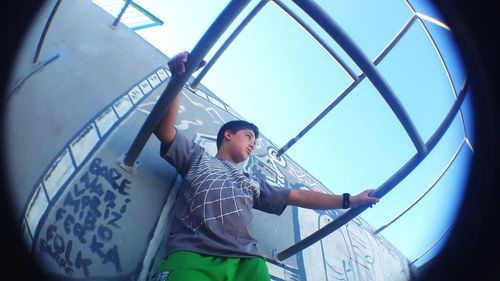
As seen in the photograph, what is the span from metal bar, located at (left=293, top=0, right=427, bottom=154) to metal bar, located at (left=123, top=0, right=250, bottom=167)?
195 mm

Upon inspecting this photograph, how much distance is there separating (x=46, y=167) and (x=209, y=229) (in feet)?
2.41

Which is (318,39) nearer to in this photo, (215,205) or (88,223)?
(215,205)

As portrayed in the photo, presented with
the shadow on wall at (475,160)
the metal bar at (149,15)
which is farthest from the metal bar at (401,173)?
the metal bar at (149,15)

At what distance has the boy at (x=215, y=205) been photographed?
1226mm

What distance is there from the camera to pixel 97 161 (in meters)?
1.50

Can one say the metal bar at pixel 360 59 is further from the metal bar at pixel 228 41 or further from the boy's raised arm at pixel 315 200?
the metal bar at pixel 228 41

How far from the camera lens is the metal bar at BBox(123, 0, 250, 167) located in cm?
103

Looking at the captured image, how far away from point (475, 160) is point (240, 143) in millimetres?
1084

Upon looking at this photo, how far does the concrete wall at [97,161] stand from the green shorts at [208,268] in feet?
0.61

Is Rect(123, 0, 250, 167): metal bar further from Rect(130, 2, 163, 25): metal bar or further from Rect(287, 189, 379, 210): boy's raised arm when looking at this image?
Rect(130, 2, 163, 25): metal bar

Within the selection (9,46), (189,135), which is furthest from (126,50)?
(9,46)

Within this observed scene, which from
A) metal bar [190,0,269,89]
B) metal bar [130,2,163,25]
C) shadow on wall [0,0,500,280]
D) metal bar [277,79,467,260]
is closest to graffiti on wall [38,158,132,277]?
shadow on wall [0,0,500,280]

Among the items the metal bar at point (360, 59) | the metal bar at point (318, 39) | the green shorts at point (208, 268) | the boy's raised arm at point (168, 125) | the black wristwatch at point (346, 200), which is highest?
the metal bar at point (318, 39)

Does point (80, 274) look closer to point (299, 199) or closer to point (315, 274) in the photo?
point (299, 199)
